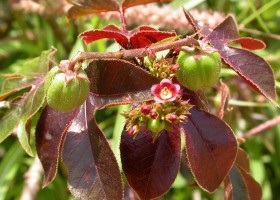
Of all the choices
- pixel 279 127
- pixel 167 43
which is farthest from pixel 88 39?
pixel 279 127

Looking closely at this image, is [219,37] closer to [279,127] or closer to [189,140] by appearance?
[189,140]

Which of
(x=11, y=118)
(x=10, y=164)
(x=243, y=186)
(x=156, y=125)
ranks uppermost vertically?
(x=156, y=125)

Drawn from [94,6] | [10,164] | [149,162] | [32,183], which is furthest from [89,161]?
[10,164]

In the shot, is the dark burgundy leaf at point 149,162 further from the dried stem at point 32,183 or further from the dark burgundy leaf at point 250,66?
the dried stem at point 32,183

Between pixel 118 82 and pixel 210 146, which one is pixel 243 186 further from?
pixel 118 82

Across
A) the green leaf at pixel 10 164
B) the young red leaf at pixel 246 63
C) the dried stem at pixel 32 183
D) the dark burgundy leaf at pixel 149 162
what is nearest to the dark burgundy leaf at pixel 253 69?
the young red leaf at pixel 246 63
